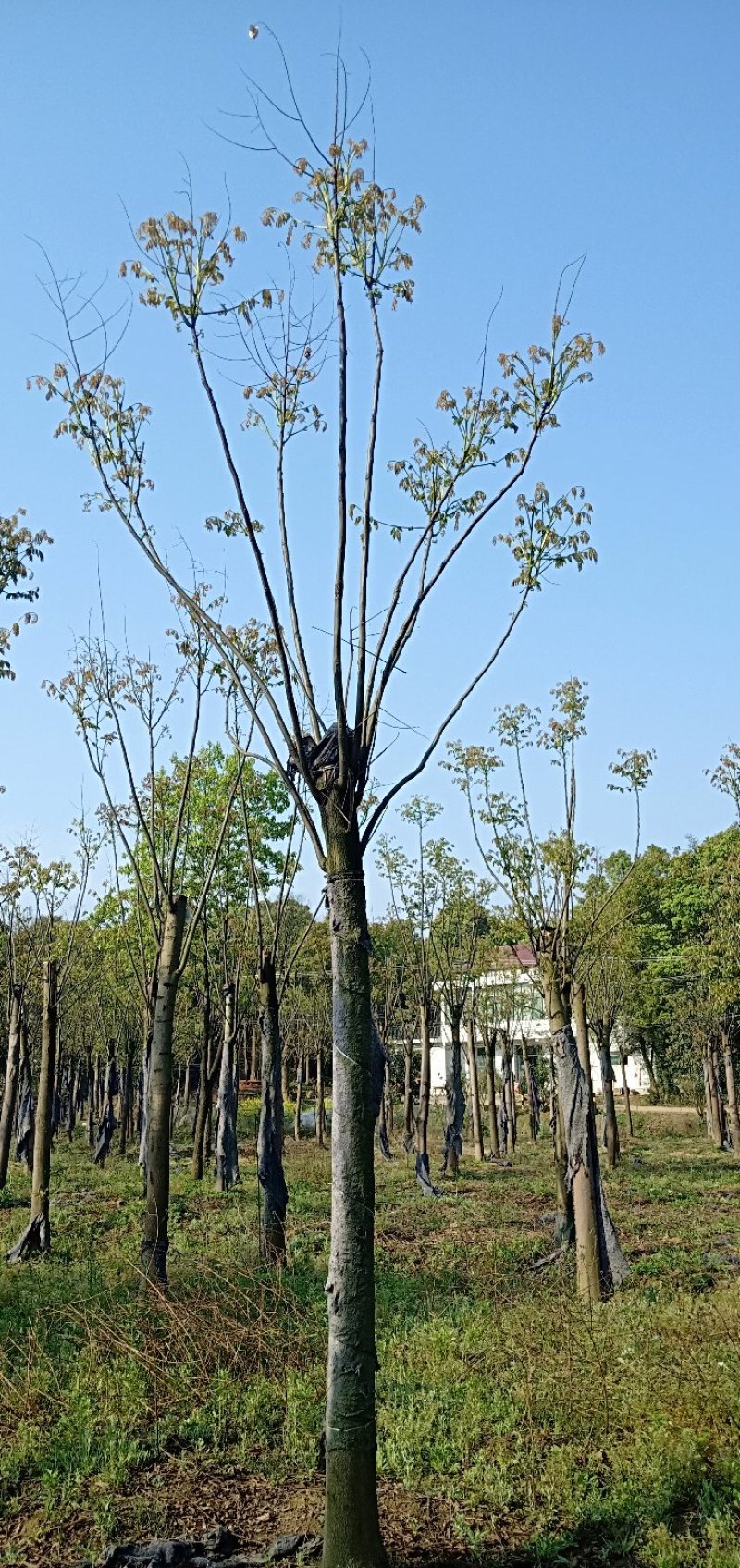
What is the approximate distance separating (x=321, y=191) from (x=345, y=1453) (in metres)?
5.90

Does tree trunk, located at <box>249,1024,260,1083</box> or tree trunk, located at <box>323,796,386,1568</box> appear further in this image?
tree trunk, located at <box>249,1024,260,1083</box>

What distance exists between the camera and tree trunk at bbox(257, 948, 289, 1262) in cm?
1073

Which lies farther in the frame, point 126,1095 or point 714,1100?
point 126,1095

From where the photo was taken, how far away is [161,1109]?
906 cm

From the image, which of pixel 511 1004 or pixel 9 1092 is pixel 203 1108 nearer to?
pixel 9 1092

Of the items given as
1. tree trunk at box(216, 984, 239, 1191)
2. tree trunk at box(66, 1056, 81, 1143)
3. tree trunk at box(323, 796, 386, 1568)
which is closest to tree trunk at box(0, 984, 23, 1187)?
tree trunk at box(216, 984, 239, 1191)

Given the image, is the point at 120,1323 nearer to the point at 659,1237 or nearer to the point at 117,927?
the point at 659,1237

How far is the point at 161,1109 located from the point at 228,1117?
9727 millimetres

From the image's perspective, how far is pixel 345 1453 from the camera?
Result: 14.9 ft

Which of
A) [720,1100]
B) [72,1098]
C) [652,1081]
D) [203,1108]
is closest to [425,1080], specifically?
[203,1108]

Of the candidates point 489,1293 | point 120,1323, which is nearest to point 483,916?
point 489,1293

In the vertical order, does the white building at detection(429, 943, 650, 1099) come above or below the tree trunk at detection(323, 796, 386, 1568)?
above

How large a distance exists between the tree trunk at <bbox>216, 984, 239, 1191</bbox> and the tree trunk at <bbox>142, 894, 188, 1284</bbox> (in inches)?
349

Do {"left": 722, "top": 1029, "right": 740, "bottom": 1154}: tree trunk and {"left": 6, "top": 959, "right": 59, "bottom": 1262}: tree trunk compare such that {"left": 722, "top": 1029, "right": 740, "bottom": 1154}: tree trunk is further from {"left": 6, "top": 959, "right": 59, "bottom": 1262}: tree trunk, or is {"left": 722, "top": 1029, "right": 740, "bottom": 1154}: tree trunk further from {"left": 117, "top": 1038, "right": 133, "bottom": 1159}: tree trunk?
{"left": 6, "top": 959, "right": 59, "bottom": 1262}: tree trunk
